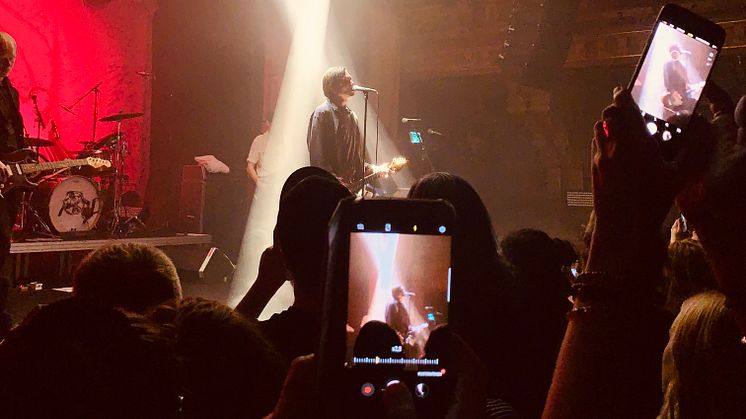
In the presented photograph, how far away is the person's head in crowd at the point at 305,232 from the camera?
159cm

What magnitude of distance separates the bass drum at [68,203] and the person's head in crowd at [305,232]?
5.24m

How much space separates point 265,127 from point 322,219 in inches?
268

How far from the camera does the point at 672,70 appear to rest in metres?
1.11

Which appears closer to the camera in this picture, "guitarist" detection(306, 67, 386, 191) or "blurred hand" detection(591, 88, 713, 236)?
"blurred hand" detection(591, 88, 713, 236)

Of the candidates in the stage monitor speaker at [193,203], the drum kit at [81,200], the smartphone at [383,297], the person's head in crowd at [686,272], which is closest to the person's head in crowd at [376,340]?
the smartphone at [383,297]

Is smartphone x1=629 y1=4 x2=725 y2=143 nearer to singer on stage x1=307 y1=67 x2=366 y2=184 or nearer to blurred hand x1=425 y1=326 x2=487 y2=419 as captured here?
blurred hand x1=425 y1=326 x2=487 y2=419

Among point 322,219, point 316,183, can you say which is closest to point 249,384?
point 322,219

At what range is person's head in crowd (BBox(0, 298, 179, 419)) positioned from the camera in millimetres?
742

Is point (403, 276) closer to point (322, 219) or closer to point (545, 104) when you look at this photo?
point (322, 219)

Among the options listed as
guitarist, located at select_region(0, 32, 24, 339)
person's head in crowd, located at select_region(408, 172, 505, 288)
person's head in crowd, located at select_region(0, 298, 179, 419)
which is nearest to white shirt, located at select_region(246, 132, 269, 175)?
guitarist, located at select_region(0, 32, 24, 339)

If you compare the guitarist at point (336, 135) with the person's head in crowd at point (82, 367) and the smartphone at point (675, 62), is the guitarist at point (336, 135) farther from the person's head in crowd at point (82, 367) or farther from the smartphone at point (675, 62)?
the person's head in crowd at point (82, 367)

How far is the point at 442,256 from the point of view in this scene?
2.57 ft

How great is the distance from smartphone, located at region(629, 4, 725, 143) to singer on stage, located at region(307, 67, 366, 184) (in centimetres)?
351

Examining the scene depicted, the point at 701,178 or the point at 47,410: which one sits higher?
the point at 701,178
